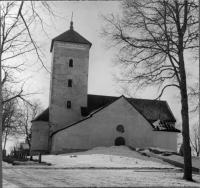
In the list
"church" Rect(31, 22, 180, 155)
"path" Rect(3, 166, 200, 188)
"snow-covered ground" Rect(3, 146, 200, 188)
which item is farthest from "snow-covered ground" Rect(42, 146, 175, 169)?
"path" Rect(3, 166, 200, 188)

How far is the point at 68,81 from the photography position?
134 ft

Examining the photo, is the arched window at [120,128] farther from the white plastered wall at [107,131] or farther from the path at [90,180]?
the path at [90,180]

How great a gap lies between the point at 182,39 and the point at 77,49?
32.1 meters

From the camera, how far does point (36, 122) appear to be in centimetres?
3941

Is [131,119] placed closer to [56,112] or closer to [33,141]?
[56,112]

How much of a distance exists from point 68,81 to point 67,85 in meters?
0.56

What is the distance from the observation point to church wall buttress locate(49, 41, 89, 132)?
131 ft

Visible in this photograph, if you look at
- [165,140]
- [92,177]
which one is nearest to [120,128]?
[165,140]

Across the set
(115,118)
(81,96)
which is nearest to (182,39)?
(115,118)

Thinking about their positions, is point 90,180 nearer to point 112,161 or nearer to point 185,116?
point 185,116

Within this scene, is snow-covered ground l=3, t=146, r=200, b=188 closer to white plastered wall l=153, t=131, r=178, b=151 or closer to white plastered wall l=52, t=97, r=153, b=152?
white plastered wall l=52, t=97, r=153, b=152

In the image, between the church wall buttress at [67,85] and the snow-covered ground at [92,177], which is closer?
the snow-covered ground at [92,177]

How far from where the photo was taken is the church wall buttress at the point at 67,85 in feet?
131

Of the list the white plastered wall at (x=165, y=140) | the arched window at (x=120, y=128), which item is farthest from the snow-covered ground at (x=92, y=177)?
the white plastered wall at (x=165, y=140)
